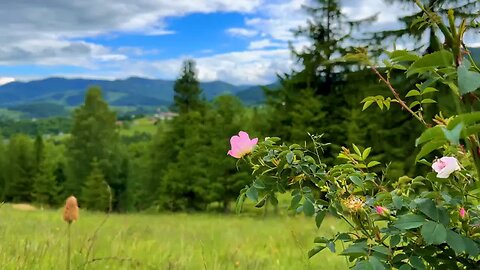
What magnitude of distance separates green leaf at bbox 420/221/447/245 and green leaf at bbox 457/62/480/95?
42 cm

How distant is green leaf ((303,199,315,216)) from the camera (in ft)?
5.40

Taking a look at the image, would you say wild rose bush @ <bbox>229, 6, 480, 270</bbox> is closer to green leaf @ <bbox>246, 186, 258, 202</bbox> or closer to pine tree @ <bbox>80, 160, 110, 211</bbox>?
green leaf @ <bbox>246, 186, 258, 202</bbox>

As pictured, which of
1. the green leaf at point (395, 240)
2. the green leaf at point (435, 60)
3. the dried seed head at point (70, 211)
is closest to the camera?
the green leaf at point (435, 60)

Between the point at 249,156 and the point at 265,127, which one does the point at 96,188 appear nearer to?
the point at 265,127

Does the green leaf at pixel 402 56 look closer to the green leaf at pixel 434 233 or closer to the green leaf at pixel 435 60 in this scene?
the green leaf at pixel 435 60

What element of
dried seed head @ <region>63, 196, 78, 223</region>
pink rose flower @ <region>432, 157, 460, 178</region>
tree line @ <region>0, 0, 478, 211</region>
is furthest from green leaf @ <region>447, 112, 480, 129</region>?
tree line @ <region>0, 0, 478, 211</region>

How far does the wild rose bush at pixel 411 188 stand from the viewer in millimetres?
1360

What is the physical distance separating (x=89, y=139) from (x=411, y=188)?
5046 cm

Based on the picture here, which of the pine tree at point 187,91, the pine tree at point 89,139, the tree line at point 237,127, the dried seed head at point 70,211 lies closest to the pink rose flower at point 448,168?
the dried seed head at point 70,211

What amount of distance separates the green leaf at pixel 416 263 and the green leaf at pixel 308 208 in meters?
0.32

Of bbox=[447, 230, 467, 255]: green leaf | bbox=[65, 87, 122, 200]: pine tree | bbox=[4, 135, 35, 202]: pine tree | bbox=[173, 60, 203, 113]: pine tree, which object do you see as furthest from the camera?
bbox=[4, 135, 35, 202]: pine tree

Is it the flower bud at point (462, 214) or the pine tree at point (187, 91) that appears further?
the pine tree at point (187, 91)

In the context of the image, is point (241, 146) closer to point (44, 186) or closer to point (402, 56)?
point (402, 56)

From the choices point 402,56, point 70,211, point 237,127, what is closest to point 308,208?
A: point 402,56
